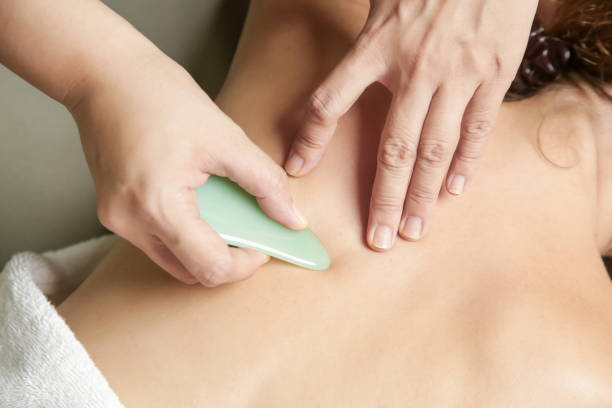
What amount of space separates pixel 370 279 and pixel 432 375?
0.48ft

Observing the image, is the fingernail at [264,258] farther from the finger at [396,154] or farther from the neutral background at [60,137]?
the neutral background at [60,137]

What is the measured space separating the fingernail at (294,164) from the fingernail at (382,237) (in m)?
0.14

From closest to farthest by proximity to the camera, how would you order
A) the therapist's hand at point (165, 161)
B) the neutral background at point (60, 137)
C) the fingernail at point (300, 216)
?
the therapist's hand at point (165, 161) → the fingernail at point (300, 216) → the neutral background at point (60, 137)

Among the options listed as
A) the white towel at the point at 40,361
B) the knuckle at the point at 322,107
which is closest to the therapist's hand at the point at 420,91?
the knuckle at the point at 322,107

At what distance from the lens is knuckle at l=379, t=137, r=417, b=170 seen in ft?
2.53

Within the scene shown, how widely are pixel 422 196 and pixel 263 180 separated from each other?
0.24 meters

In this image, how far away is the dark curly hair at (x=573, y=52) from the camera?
97 centimetres

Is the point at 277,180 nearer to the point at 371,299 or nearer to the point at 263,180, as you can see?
the point at 263,180

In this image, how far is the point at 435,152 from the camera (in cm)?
79

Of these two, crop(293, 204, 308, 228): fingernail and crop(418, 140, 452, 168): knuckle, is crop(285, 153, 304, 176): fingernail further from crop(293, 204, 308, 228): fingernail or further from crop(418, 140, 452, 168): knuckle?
crop(418, 140, 452, 168): knuckle

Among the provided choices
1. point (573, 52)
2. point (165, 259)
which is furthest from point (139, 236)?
point (573, 52)

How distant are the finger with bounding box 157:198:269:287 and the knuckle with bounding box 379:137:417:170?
9.3 inches

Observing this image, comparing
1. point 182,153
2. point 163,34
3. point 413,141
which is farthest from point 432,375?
point 163,34

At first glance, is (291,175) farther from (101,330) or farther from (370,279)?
(101,330)
